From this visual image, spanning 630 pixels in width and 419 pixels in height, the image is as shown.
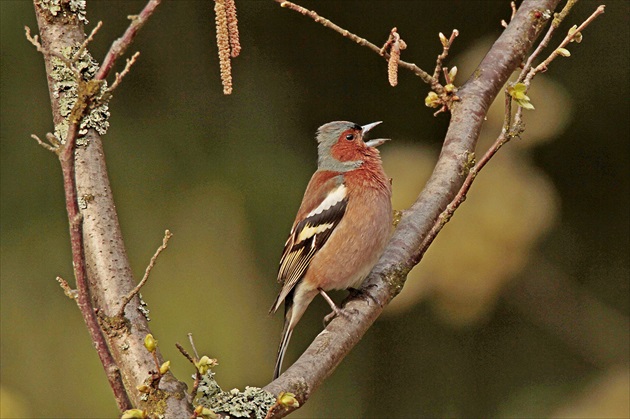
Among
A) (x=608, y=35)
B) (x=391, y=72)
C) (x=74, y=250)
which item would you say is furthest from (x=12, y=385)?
(x=608, y=35)

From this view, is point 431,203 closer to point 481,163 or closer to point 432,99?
point 432,99

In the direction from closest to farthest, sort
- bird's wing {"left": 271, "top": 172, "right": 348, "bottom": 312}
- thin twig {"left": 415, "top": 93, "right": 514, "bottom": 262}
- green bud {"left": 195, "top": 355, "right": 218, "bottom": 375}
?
green bud {"left": 195, "top": 355, "right": 218, "bottom": 375} < thin twig {"left": 415, "top": 93, "right": 514, "bottom": 262} < bird's wing {"left": 271, "top": 172, "right": 348, "bottom": 312}

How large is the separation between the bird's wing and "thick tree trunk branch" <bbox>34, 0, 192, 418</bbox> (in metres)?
1.91

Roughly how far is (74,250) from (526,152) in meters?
4.16

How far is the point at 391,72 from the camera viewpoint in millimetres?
3365

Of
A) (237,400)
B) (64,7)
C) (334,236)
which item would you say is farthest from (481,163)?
(334,236)

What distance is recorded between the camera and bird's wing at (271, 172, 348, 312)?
4609mm

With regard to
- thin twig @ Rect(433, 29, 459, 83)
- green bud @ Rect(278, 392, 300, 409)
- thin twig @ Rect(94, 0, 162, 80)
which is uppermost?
thin twig @ Rect(433, 29, 459, 83)

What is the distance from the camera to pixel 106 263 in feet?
8.89

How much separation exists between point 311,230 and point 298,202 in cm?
145

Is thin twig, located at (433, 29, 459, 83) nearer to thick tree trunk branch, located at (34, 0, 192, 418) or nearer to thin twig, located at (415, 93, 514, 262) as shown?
thin twig, located at (415, 93, 514, 262)

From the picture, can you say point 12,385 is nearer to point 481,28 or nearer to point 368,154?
point 368,154

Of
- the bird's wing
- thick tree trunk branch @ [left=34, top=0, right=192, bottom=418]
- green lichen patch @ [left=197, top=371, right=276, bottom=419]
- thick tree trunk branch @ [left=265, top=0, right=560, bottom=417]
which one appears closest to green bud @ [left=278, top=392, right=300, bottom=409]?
green lichen patch @ [left=197, top=371, right=276, bottom=419]

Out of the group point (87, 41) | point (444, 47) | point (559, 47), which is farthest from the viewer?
point (444, 47)
